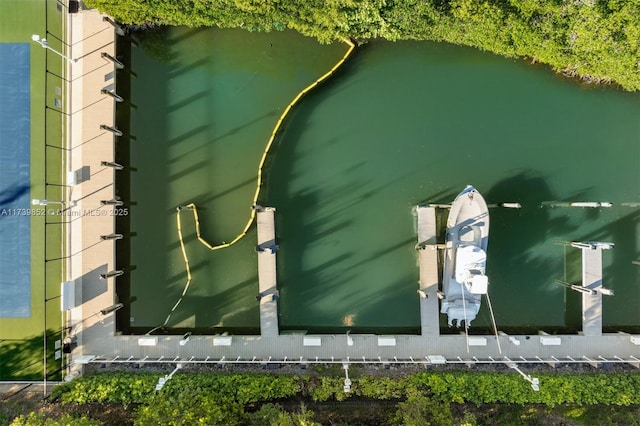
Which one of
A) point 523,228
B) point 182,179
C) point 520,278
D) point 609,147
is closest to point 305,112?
point 182,179

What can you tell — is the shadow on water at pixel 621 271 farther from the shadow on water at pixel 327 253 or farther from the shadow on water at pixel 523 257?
the shadow on water at pixel 327 253

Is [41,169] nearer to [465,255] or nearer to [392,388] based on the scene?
[392,388]

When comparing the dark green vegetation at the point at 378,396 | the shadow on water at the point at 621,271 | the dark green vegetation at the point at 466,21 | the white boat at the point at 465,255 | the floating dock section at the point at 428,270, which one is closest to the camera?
the dark green vegetation at the point at 466,21

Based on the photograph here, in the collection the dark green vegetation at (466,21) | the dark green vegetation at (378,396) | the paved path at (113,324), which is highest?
the dark green vegetation at (466,21)

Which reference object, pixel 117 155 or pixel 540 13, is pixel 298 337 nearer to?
pixel 117 155

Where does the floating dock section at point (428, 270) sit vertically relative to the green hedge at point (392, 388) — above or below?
above

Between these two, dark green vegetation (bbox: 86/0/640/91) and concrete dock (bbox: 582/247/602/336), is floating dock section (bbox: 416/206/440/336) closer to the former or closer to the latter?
concrete dock (bbox: 582/247/602/336)

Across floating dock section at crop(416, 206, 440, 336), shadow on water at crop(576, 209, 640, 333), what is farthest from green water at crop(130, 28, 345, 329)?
shadow on water at crop(576, 209, 640, 333)

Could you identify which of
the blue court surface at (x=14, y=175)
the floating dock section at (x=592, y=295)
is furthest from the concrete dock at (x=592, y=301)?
the blue court surface at (x=14, y=175)
